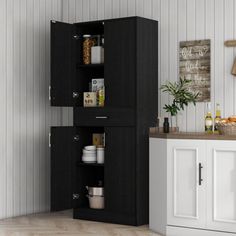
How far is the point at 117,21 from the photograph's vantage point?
19.8ft

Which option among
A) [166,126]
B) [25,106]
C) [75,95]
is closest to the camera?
[166,126]

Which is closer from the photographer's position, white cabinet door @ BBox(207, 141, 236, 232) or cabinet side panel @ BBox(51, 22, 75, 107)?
white cabinet door @ BBox(207, 141, 236, 232)

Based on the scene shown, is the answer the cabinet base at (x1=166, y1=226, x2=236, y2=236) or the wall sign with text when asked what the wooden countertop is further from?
the cabinet base at (x1=166, y1=226, x2=236, y2=236)

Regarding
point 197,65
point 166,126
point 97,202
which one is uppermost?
point 197,65

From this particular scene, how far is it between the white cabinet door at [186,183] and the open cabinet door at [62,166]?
3.87ft

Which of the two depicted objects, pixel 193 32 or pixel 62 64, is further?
pixel 62 64

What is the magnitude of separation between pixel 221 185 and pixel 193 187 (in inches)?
10.5

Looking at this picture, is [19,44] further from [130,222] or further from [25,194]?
[130,222]

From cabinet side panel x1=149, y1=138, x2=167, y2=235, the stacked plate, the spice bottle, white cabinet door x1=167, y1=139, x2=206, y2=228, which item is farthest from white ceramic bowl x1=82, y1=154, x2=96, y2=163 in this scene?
white cabinet door x1=167, y1=139, x2=206, y2=228

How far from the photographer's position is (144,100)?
598 centimetres

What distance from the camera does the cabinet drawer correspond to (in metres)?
5.93

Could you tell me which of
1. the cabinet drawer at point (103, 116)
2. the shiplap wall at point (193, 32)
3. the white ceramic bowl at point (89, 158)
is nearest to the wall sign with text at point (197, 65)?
the shiplap wall at point (193, 32)

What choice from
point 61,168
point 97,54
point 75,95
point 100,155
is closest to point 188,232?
point 100,155

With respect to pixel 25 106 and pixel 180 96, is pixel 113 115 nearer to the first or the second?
pixel 180 96
